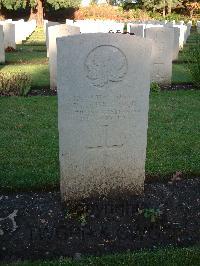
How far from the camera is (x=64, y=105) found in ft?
13.2

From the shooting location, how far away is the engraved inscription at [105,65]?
13.1 feet

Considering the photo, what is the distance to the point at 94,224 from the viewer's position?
4.01 metres

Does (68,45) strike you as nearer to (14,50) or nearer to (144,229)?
(144,229)

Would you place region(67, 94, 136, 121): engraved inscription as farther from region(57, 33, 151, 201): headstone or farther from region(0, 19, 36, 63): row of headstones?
region(0, 19, 36, 63): row of headstones

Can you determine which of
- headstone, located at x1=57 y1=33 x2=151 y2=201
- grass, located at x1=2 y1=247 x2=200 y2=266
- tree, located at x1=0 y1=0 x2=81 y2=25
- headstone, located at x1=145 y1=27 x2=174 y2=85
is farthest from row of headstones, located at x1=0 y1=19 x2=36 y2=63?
tree, located at x1=0 y1=0 x2=81 y2=25

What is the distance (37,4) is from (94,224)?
1400 inches

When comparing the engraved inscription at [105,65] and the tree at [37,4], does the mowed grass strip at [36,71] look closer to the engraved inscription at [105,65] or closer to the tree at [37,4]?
the engraved inscription at [105,65]

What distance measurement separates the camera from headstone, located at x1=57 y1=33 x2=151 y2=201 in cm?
397

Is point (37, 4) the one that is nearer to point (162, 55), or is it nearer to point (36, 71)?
point (36, 71)

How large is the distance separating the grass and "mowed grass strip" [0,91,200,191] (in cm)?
144

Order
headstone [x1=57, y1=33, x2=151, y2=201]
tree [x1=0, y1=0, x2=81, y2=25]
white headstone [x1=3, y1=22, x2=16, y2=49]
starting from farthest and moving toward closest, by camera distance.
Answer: tree [x1=0, y1=0, x2=81, y2=25], white headstone [x1=3, y1=22, x2=16, y2=49], headstone [x1=57, y1=33, x2=151, y2=201]

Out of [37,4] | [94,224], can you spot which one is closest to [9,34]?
[94,224]

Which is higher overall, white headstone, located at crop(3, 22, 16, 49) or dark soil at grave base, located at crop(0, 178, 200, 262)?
white headstone, located at crop(3, 22, 16, 49)

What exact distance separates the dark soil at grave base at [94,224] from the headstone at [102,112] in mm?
221
